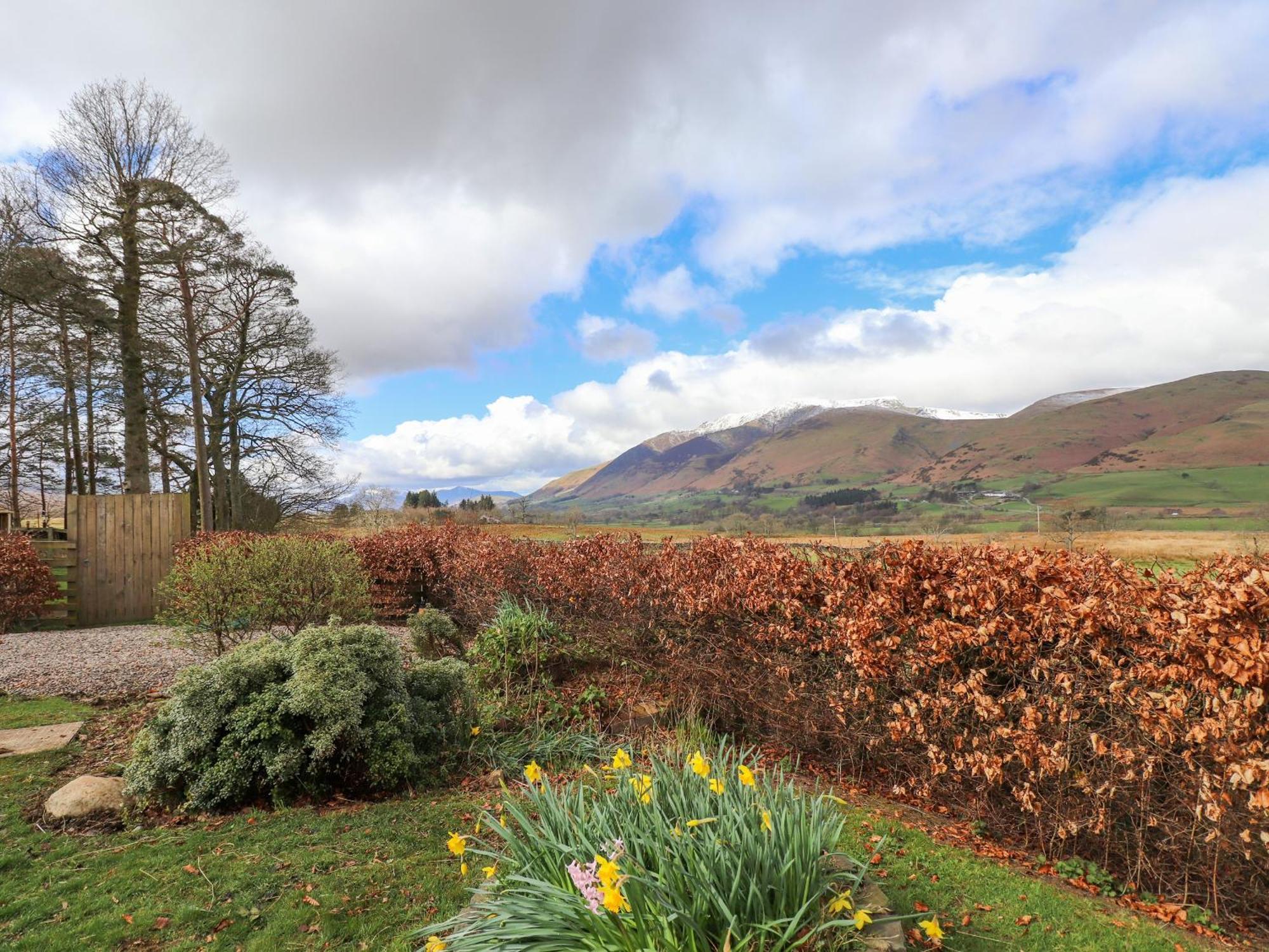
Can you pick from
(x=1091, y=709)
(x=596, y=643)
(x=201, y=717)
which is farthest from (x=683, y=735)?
(x=201, y=717)

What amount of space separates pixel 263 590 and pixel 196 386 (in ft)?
39.8

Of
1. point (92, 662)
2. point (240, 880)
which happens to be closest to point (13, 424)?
point (92, 662)

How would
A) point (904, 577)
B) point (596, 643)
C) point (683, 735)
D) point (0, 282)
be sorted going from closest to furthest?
point (904, 577) → point (683, 735) → point (596, 643) → point (0, 282)

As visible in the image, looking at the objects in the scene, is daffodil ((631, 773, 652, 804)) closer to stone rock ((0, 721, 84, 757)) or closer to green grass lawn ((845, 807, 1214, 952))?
green grass lawn ((845, 807, 1214, 952))

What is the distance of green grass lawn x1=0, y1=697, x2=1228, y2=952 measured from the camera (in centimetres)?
256

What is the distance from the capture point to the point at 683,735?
4469 millimetres

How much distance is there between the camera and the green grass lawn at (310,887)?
2.56 m

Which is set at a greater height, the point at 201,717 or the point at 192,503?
the point at 192,503

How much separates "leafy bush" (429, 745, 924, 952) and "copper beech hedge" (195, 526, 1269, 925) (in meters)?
1.30

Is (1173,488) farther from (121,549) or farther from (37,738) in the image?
(37,738)

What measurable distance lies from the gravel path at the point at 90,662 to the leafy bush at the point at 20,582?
0.43 m

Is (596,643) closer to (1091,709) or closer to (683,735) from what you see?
(683,735)

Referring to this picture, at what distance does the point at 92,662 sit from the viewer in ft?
25.1

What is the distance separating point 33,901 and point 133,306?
16.9 metres
